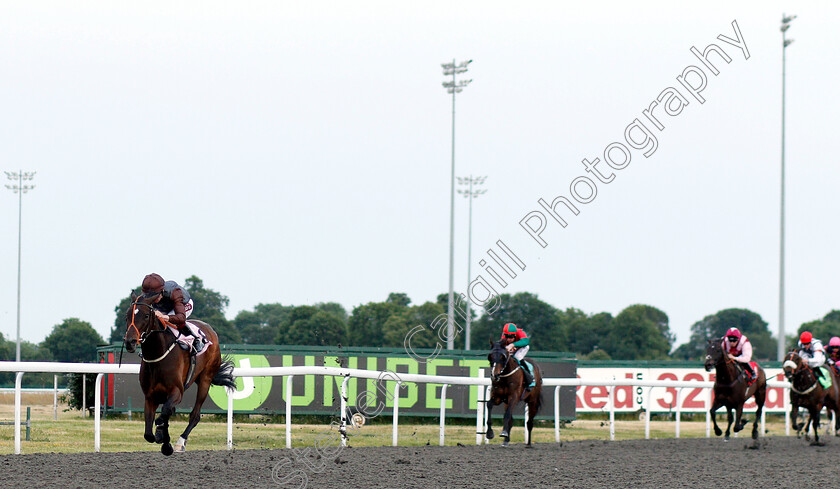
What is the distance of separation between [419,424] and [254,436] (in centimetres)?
421

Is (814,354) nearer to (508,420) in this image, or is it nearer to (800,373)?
(800,373)

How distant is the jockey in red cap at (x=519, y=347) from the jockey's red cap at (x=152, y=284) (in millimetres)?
5954

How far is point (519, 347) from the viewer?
487 inches

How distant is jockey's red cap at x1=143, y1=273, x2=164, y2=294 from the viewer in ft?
22.8

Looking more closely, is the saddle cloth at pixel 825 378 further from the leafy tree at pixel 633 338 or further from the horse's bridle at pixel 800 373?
the leafy tree at pixel 633 338

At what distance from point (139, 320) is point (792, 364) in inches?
394

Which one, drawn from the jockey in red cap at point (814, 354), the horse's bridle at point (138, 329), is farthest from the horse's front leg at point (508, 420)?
the horse's bridle at point (138, 329)

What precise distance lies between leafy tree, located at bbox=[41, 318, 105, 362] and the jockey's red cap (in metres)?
20.6

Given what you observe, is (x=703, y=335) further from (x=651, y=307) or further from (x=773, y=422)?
(x=773, y=422)

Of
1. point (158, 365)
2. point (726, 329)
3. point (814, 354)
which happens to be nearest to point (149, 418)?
point (158, 365)

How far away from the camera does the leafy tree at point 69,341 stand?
27000 millimetres

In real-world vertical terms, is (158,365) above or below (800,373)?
above

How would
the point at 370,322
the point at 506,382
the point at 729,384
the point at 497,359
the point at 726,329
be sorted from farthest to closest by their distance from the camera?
the point at 726,329 → the point at 370,322 → the point at 729,384 → the point at 506,382 → the point at 497,359

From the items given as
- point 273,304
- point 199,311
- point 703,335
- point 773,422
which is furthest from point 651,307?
point 773,422
